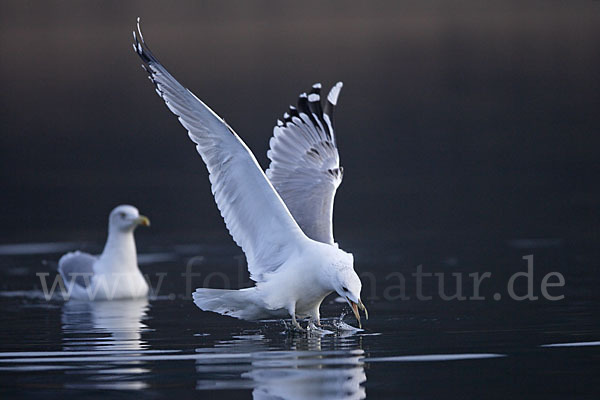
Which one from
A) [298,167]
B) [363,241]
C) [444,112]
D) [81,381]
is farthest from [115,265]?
[444,112]

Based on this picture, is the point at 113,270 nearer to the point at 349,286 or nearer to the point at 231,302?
the point at 231,302

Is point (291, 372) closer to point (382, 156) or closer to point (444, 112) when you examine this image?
point (382, 156)

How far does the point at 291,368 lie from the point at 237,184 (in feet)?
6.90

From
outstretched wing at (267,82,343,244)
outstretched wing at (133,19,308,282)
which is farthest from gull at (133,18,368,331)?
outstretched wing at (267,82,343,244)

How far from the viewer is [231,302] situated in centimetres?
1027

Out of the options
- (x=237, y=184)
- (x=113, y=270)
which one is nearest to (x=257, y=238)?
(x=237, y=184)

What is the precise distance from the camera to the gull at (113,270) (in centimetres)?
1344

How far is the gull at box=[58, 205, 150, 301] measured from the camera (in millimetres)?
13438

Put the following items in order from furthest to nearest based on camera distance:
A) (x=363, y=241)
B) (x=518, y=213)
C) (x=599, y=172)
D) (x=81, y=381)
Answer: (x=599, y=172) < (x=518, y=213) < (x=363, y=241) < (x=81, y=381)

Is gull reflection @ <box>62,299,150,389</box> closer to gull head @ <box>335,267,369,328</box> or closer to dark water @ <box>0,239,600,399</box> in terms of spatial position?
dark water @ <box>0,239,600,399</box>

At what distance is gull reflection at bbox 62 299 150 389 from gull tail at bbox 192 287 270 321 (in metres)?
0.54

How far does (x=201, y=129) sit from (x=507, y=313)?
2.77 m

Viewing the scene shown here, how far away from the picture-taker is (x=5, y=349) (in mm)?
9633

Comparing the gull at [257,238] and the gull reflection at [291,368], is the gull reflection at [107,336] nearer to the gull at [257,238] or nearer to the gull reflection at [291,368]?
the gull reflection at [291,368]
